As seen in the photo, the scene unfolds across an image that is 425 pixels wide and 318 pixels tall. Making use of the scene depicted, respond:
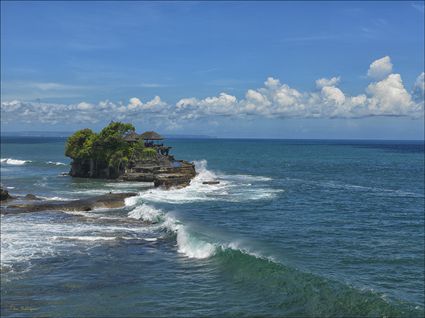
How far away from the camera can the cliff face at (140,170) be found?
75.6m

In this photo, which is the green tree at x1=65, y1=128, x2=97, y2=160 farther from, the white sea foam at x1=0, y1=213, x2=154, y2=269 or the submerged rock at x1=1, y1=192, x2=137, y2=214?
the white sea foam at x1=0, y1=213, x2=154, y2=269

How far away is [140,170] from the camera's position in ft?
256

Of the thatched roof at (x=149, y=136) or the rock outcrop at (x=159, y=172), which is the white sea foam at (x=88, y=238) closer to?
the rock outcrop at (x=159, y=172)

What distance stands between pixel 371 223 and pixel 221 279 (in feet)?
66.8

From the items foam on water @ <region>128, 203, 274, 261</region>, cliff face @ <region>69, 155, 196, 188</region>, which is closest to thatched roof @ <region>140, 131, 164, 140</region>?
cliff face @ <region>69, 155, 196, 188</region>

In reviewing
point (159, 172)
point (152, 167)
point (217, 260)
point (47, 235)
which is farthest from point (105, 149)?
point (217, 260)

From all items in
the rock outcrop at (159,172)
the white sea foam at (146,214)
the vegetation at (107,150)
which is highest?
the vegetation at (107,150)

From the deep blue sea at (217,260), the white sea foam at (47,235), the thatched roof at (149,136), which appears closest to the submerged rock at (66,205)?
the deep blue sea at (217,260)

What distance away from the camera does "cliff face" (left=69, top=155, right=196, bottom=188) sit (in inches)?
2975

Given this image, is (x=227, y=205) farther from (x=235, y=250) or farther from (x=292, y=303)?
(x=292, y=303)

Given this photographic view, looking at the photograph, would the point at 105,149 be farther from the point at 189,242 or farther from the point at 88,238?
the point at 189,242

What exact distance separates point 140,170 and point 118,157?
12.8 feet

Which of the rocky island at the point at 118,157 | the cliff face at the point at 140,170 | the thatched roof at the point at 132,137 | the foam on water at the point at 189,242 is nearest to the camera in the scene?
the foam on water at the point at 189,242

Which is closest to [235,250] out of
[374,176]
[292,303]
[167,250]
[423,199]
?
[167,250]
